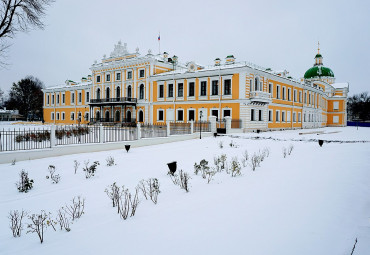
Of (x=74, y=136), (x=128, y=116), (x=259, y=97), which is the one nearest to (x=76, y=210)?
(x=74, y=136)

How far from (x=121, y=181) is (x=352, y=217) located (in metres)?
5.79

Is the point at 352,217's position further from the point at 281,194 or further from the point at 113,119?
the point at 113,119

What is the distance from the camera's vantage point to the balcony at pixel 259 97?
2580 cm

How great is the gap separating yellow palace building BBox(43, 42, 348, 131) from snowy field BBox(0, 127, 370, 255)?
1637 centimetres

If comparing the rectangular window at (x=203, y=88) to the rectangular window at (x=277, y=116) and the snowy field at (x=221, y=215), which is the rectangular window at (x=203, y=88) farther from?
the snowy field at (x=221, y=215)

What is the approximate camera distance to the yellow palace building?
26922mm

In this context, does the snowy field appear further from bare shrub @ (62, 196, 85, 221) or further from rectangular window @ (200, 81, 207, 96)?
rectangular window @ (200, 81, 207, 96)

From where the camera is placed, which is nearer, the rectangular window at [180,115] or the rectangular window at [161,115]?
the rectangular window at [180,115]

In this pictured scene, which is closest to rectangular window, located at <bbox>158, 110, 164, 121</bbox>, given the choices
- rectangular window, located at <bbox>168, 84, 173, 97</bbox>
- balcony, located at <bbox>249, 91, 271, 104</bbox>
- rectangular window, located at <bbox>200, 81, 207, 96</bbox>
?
rectangular window, located at <bbox>168, 84, 173, 97</bbox>

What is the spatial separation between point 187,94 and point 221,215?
2701 cm

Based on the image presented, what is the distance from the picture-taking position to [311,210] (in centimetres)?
430

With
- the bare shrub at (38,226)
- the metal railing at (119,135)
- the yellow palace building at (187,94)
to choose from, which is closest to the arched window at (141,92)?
the yellow palace building at (187,94)

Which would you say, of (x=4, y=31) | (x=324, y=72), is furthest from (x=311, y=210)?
(x=324, y=72)

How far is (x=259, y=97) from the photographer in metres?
26.1
